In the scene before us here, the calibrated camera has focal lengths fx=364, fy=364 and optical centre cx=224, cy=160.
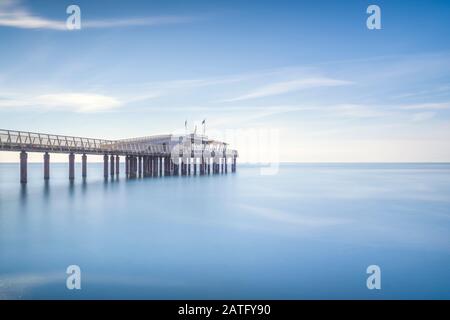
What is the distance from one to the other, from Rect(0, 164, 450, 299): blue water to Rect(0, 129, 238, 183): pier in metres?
5.42

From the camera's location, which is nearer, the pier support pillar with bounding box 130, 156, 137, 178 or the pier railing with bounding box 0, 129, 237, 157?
the pier railing with bounding box 0, 129, 237, 157

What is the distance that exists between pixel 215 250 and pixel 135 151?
32030 millimetres

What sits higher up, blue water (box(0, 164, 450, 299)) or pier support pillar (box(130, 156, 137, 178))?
pier support pillar (box(130, 156, 137, 178))

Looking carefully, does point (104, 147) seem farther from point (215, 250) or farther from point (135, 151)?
point (215, 250)

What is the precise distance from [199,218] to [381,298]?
12569mm

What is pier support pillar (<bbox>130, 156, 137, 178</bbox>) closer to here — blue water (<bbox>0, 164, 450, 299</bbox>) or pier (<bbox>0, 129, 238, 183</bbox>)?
pier (<bbox>0, 129, 238, 183</bbox>)

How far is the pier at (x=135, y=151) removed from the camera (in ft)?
93.6

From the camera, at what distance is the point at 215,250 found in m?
13.8

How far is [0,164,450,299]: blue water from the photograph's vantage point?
9875mm

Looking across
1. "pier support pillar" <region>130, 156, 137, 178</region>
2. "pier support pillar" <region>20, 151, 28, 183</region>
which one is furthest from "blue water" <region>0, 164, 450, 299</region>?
"pier support pillar" <region>130, 156, 137, 178</region>
